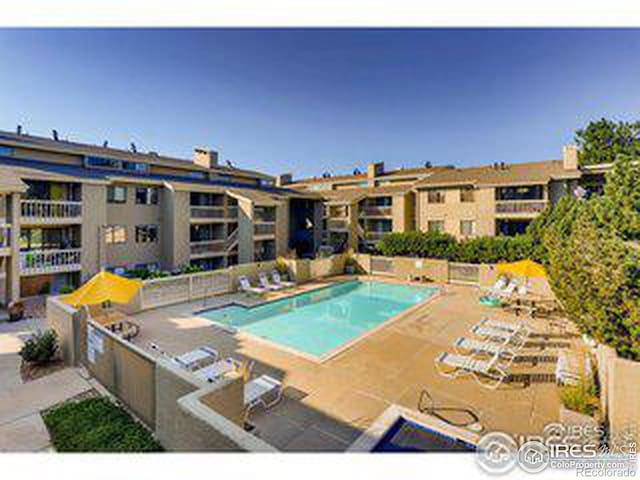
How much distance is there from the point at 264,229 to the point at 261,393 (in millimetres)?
20766

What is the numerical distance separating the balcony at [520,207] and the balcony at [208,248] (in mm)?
23111

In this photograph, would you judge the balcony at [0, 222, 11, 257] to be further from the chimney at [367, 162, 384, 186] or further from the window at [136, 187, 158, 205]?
the chimney at [367, 162, 384, 186]

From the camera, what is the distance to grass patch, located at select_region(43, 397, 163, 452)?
5801mm

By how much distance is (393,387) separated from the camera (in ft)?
27.2

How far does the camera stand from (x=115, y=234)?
2148cm

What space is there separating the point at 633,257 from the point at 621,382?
2266 mm

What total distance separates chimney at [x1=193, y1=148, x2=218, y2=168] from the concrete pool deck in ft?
63.1

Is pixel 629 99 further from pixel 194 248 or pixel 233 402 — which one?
pixel 194 248

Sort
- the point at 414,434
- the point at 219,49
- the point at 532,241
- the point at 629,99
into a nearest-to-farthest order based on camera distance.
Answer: the point at 414,434 < the point at 219,49 < the point at 629,99 < the point at 532,241

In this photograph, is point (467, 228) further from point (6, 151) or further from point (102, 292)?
point (6, 151)

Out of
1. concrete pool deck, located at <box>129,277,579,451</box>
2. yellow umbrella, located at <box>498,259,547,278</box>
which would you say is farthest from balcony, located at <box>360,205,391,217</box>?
concrete pool deck, located at <box>129,277,579,451</box>

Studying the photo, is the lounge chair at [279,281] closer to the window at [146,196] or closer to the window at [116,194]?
the window at [146,196]

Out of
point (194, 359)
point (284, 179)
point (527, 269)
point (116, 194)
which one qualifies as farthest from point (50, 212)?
point (284, 179)
